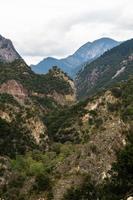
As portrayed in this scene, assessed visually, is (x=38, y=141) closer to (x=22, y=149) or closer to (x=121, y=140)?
(x=22, y=149)

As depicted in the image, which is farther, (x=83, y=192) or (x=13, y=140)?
(x=13, y=140)

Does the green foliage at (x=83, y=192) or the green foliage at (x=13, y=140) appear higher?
the green foliage at (x=13, y=140)

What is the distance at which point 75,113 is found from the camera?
167 metres

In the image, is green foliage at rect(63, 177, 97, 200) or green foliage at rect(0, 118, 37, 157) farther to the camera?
green foliage at rect(0, 118, 37, 157)

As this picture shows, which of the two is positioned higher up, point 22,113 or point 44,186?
point 22,113

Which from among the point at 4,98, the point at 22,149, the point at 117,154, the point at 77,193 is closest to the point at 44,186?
the point at 77,193

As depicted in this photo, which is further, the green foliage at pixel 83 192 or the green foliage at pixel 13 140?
the green foliage at pixel 13 140

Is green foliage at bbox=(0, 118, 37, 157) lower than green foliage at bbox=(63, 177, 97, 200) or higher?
higher

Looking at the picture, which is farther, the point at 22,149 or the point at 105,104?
the point at 105,104

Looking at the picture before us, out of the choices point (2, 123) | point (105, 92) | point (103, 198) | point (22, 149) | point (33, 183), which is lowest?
point (103, 198)

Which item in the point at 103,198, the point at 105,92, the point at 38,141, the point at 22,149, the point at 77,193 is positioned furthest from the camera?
the point at 105,92

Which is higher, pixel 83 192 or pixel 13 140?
pixel 13 140

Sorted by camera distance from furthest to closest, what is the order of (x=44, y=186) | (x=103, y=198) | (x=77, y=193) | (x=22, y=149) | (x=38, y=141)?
1. (x=38, y=141)
2. (x=22, y=149)
3. (x=44, y=186)
4. (x=77, y=193)
5. (x=103, y=198)

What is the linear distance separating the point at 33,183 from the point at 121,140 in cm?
1038
